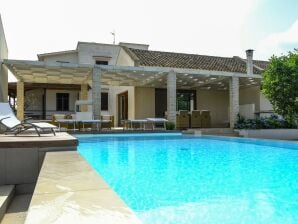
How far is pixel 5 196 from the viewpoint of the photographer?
352cm

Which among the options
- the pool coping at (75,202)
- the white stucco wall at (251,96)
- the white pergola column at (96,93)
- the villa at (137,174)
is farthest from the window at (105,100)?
the pool coping at (75,202)

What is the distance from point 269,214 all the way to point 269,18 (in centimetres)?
1124

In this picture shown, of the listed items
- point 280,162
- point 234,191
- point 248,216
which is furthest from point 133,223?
point 280,162

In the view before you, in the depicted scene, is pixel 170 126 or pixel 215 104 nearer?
pixel 170 126

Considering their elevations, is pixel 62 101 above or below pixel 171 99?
above

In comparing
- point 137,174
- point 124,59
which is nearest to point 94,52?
point 124,59

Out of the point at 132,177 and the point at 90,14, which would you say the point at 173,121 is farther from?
the point at 132,177

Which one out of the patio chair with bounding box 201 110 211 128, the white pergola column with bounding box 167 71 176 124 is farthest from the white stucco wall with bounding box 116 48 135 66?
the patio chair with bounding box 201 110 211 128

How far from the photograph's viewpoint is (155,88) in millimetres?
20562

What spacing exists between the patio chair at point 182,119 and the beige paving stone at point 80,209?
1504 cm

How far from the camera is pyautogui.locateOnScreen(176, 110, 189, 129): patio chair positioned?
17.0 m

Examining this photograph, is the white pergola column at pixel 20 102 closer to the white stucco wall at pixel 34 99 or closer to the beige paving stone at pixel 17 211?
the white stucco wall at pixel 34 99

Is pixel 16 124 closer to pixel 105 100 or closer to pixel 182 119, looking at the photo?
pixel 182 119

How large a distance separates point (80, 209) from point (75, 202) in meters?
0.14
